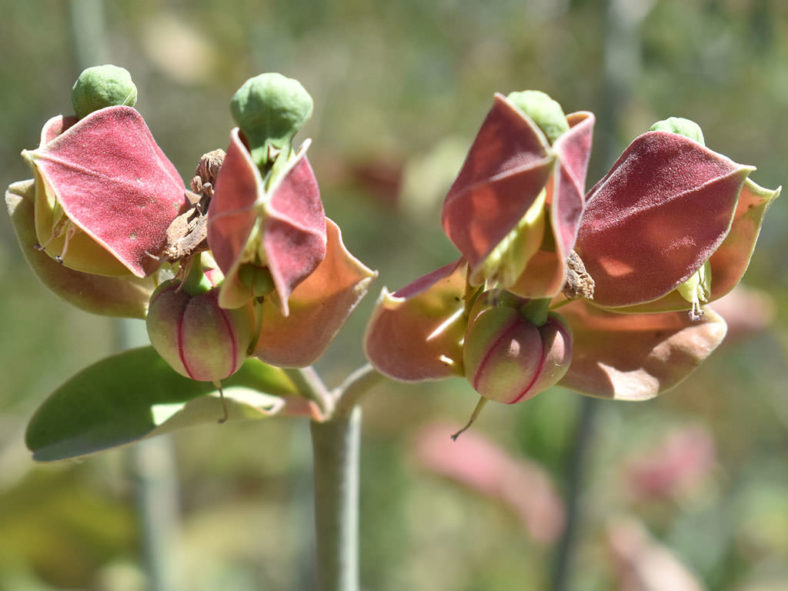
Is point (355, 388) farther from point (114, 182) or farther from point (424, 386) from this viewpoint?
point (424, 386)

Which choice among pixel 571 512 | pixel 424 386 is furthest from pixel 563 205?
pixel 424 386

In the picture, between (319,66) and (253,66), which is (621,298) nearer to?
(253,66)

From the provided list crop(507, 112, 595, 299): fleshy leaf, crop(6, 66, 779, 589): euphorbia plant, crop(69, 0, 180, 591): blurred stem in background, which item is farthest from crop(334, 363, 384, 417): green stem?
crop(69, 0, 180, 591): blurred stem in background

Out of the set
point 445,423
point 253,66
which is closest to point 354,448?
point 253,66

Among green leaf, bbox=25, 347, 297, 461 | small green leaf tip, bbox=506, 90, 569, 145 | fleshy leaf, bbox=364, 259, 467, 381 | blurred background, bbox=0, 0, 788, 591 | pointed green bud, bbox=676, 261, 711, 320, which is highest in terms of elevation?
small green leaf tip, bbox=506, 90, 569, 145

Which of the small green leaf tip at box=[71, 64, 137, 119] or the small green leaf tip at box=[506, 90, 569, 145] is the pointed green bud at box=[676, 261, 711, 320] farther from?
the small green leaf tip at box=[71, 64, 137, 119]

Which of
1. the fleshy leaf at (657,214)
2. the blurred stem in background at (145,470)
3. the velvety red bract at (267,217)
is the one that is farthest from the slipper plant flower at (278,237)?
the blurred stem in background at (145,470)
